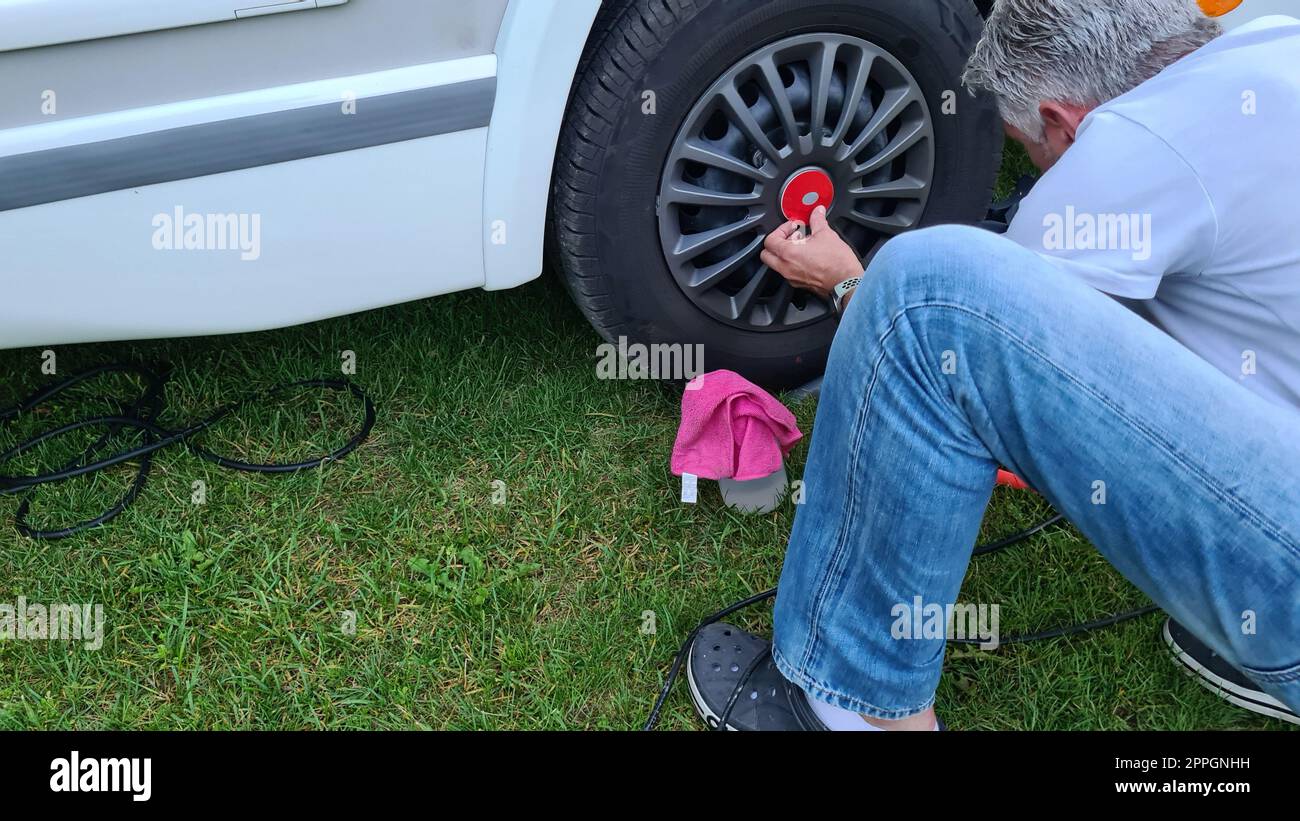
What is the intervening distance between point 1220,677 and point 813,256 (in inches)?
42.9

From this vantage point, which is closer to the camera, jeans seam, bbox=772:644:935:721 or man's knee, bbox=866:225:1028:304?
man's knee, bbox=866:225:1028:304

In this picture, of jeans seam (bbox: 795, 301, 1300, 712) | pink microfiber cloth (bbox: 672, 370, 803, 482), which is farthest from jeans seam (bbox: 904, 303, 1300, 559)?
pink microfiber cloth (bbox: 672, 370, 803, 482)

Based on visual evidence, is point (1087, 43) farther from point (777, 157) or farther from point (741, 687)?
point (741, 687)

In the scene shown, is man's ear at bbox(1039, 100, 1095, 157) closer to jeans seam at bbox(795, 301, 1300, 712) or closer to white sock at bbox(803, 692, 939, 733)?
jeans seam at bbox(795, 301, 1300, 712)

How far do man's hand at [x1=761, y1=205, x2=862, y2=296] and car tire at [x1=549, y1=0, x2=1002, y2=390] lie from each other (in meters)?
0.07

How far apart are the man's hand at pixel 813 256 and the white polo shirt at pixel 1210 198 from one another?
714mm

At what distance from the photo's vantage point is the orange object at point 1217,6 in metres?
1.67

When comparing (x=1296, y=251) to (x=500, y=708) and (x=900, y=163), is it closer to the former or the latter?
(x=900, y=163)

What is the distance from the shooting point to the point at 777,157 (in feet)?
7.35

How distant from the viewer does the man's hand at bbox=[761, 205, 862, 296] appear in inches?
86.9

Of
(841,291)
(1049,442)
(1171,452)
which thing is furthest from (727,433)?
→ (1171,452)

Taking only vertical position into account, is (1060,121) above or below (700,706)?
above
